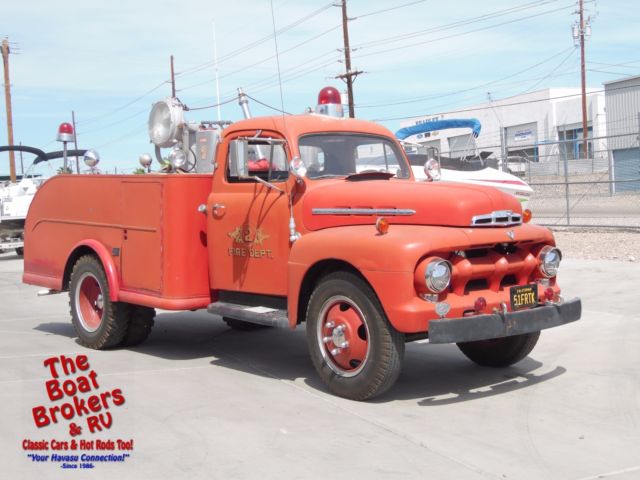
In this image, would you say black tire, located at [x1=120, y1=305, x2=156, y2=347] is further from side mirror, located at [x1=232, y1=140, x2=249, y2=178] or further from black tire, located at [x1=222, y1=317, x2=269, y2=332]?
side mirror, located at [x1=232, y1=140, x2=249, y2=178]

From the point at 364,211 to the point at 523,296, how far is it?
1.36m

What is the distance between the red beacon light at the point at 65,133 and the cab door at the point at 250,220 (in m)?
3.22

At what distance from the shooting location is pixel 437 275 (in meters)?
5.56

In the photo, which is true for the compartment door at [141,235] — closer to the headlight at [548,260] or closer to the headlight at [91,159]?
the headlight at [91,159]

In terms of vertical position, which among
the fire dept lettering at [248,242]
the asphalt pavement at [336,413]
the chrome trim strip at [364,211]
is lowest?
the asphalt pavement at [336,413]

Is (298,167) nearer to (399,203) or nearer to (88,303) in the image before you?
(399,203)

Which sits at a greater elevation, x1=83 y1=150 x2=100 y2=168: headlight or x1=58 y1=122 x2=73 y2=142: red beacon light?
x1=58 y1=122 x2=73 y2=142: red beacon light

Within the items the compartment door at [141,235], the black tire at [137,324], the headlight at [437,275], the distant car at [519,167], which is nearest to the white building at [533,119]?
the distant car at [519,167]

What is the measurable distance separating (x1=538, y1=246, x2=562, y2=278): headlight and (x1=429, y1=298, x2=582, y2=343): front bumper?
0.91 ft

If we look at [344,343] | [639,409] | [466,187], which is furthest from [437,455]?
[466,187]

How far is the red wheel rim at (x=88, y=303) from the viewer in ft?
27.6

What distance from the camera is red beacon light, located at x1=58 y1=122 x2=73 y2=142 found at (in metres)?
9.78

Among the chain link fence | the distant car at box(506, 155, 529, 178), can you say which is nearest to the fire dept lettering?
the chain link fence

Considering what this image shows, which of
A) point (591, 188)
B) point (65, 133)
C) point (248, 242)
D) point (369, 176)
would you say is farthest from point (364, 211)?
point (591, 188)
